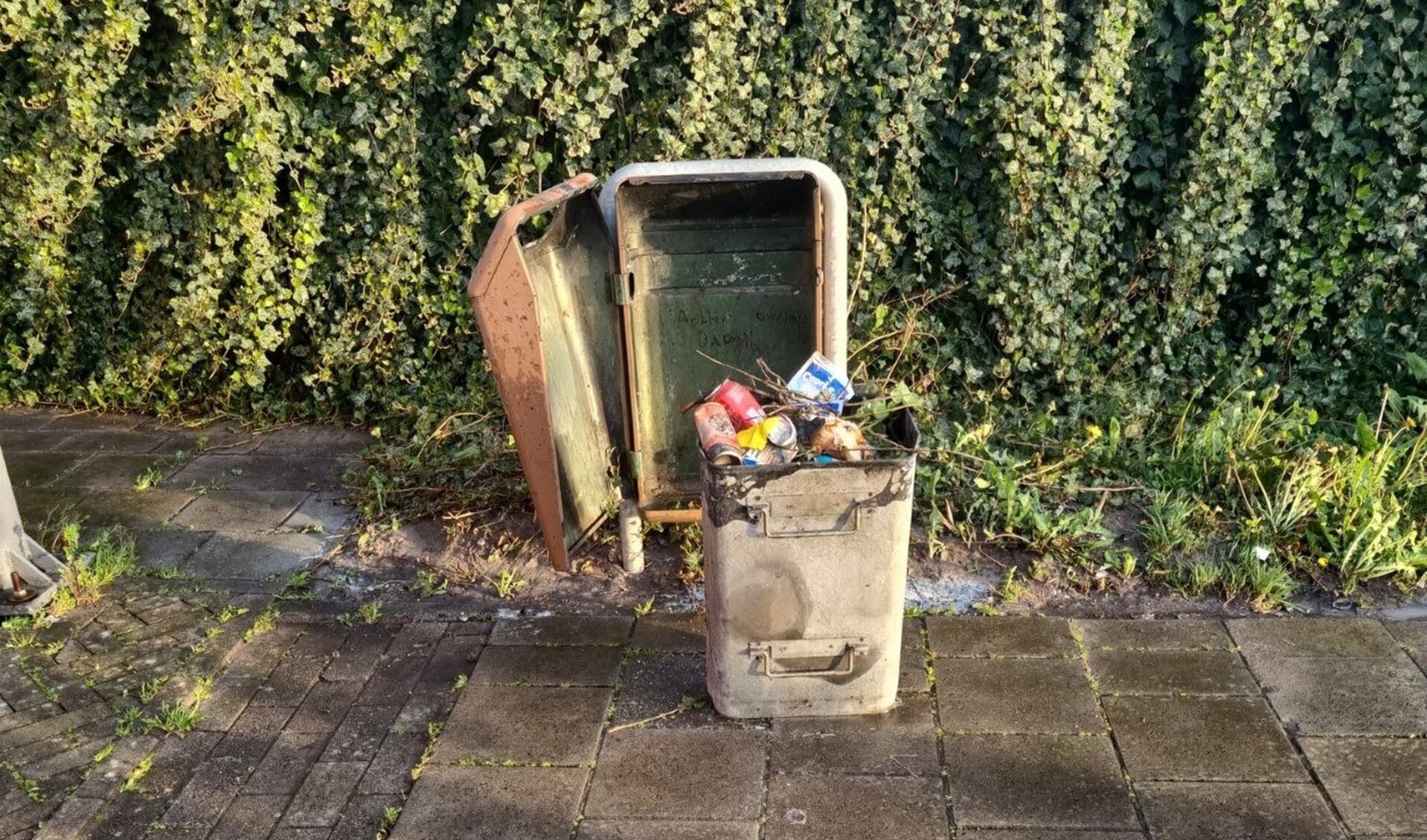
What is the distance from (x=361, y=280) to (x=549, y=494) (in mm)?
2430

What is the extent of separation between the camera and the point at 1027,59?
525cm

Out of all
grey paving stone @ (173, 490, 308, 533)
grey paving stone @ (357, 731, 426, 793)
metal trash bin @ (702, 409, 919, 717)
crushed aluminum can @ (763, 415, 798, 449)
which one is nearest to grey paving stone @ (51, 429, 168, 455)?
grey paving stone @ (173, 490, 308, 533)

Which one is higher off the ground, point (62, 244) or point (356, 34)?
point (356, 34)

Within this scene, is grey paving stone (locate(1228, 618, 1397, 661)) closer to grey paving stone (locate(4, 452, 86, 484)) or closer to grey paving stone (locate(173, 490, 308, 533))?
grey paving stone (locate(173, 490, 308, 533))

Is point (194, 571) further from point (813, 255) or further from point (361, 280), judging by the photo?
point (813, 255)

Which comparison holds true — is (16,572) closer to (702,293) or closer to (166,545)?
(166,545)

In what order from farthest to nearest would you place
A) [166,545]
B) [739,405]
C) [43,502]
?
[43,502] < [166,545] < [739,405]

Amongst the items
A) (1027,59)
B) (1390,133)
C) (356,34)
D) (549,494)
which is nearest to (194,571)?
(549,494)

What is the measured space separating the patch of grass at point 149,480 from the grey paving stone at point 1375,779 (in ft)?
15.8

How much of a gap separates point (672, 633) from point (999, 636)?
3.68 feet

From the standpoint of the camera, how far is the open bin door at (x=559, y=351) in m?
3.91

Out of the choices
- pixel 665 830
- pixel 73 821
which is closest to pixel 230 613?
pixel 73 821

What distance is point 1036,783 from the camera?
3.39 meters

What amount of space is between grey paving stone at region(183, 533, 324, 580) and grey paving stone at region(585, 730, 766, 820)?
1865 millimetres
